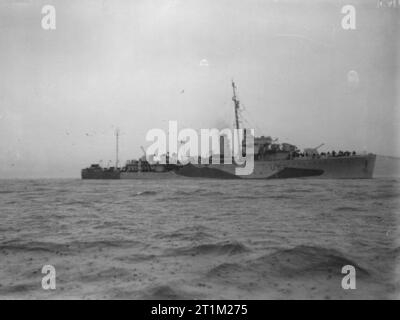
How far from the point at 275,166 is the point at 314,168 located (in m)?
5.99

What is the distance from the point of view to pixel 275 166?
57.4 metres

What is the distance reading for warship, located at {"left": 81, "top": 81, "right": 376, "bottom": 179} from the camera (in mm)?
53203

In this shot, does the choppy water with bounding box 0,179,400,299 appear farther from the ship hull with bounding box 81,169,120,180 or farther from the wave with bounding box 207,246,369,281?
the ship hull with bounding box 81,169,120,180

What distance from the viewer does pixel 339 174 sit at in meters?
53.8

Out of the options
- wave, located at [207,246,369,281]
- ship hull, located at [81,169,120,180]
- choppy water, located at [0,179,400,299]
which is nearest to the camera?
choppy water, located at [0,179,400,299]

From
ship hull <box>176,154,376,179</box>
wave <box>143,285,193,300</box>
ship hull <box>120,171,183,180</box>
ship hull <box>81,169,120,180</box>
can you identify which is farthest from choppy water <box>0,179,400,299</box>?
ship hull <box>81,169,120,180</box>

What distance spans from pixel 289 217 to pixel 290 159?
4569cm

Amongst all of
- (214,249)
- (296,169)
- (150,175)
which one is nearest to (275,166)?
(296,169)

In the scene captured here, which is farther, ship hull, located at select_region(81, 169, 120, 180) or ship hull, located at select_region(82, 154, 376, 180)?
ship hull, located at select_region(81, 169, 120, 180)

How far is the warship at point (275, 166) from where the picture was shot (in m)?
53.2

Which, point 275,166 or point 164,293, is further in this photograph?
point 275,166

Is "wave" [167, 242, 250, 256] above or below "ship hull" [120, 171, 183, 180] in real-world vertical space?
above

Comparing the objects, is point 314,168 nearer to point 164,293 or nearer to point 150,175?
point 150,175
